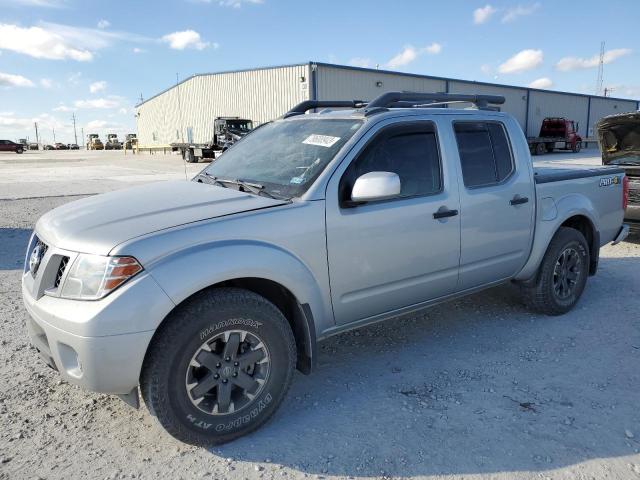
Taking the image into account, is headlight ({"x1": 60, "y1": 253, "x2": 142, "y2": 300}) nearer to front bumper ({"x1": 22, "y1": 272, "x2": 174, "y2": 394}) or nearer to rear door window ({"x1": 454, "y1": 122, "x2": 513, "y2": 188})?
front bumper ({"x1": 22, "y1": 272, "x2": 174, "y2": 394})

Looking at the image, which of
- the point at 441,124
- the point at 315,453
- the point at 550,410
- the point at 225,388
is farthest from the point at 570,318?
the point at 225,388

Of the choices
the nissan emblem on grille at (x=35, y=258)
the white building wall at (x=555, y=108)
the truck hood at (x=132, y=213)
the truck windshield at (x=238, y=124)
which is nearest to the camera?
the truck hood at (x=132, y=213)

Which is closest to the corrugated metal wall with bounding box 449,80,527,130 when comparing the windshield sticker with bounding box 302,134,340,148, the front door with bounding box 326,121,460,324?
the front door with bounding box 326,121,460,324

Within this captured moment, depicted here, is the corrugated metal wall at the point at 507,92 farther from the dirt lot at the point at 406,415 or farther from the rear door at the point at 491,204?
the dirt lot at the point at 406,415

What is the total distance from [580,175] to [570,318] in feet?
4.45

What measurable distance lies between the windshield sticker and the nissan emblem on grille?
1.80 metres

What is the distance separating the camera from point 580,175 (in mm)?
4816

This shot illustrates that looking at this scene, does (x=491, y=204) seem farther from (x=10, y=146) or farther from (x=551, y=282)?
(x=10, y=146)

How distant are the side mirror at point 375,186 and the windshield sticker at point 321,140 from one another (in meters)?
0.44

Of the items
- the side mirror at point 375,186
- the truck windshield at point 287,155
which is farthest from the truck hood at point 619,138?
the side mirror at point 375,186

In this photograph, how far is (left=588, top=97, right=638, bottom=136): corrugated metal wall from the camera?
47.7 meters

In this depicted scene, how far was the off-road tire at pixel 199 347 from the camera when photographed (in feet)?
8.38

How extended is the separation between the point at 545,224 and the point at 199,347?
322cm

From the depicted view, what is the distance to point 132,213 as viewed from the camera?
2.90m
